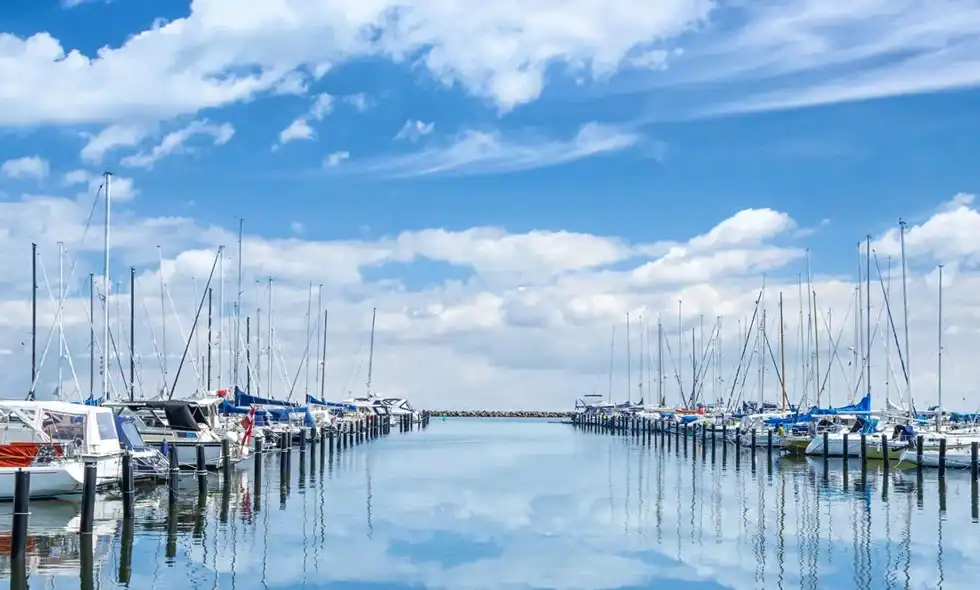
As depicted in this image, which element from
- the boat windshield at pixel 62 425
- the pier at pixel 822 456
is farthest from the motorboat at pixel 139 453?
the pier at pixel 822 456

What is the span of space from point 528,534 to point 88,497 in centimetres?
1330

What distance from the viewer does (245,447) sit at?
55125 millimetres

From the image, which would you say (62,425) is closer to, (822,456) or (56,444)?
(56,444)

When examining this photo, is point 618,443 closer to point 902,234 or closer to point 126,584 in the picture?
point 902,234

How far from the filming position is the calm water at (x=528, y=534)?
2745cm

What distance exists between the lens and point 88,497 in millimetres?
28781

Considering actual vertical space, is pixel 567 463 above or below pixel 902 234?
below

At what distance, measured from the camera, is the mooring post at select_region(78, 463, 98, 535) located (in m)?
28.3

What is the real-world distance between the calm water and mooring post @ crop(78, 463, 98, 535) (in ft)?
2.07

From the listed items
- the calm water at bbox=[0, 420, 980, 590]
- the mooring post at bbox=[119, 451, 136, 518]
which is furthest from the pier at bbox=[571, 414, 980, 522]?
the mooring post at bbox=[119, 451, 136, 518]

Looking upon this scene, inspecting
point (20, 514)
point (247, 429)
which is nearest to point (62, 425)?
point (20, 514)

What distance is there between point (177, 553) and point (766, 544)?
1635 centimetres

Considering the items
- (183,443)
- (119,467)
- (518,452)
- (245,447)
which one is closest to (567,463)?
(518,452)

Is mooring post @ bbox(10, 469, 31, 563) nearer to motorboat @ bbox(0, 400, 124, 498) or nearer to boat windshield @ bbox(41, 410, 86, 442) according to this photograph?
motorboat @ bbox(0, 400, 124, 498)
